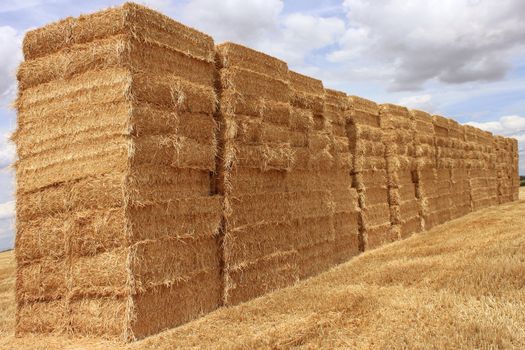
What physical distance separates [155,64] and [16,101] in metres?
2.36

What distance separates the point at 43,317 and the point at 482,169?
2624cm

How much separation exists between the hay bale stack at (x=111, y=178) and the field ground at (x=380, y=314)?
0.50 meters

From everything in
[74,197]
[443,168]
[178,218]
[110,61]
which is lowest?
[178,218]

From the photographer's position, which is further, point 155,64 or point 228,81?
point 228,81

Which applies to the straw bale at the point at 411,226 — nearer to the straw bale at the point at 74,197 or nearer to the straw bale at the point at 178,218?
the straw bale at the point at 178,218

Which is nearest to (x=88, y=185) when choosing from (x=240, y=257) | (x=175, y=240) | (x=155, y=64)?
(x=175, y=240)

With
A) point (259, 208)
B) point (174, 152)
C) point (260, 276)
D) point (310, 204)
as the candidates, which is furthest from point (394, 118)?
point (174, 152)

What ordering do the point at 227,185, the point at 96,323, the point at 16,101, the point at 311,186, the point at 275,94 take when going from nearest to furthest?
1. the point at 96,323
2. the point at 16,101
3. the point at 227,185
4. the point at 275,94
5. the point at 311,186

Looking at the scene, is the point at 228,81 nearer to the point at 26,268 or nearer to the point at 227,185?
the point at 227,185

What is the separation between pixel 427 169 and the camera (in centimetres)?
2084

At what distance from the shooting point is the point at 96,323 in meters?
7.36

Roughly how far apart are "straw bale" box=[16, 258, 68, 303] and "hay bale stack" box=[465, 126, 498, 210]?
2293 cm

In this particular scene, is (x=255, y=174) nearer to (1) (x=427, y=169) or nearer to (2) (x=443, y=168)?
(1) (x=427, y=169)

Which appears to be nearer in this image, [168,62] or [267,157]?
[168,62]
